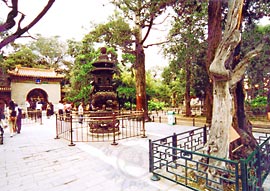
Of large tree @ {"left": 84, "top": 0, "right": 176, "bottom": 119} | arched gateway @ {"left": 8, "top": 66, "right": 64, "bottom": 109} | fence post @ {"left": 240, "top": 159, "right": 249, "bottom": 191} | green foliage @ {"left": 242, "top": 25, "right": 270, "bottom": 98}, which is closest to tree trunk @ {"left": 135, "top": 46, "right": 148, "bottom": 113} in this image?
large tree @ {"left": 84, "top": 0, "right": 176, "bottom": 119}

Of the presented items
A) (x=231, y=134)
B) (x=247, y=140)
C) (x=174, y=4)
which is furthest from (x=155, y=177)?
(x=174, y=4)

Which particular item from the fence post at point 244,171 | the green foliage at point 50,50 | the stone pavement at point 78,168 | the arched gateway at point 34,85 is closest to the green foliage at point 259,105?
the stone pavement at point 78,168

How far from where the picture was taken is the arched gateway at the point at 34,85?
2138 centimetres

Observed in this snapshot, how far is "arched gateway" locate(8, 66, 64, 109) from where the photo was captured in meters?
21.4

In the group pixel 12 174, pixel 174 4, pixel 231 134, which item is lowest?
pixel 12 174

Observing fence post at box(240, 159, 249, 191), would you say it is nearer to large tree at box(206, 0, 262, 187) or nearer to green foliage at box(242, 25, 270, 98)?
large tree at box(206, 0, 262, 187)

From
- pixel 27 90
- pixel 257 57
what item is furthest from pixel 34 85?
pixel 257 57

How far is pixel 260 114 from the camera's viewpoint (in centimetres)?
1438

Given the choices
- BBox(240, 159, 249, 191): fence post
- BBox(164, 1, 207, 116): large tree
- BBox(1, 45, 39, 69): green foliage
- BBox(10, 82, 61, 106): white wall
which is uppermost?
BBox(1, 45, 39, 69): green foliage

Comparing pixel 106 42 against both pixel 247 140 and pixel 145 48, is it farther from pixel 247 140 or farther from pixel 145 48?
pixel 247 140

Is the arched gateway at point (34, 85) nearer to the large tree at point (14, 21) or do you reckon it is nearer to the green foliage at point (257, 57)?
the large tree at point (14, 21)

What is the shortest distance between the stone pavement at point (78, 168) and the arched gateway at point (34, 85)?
56.8 feet

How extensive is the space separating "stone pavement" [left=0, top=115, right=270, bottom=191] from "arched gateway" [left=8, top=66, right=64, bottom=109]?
17317 millimetres

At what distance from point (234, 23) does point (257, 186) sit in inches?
122
